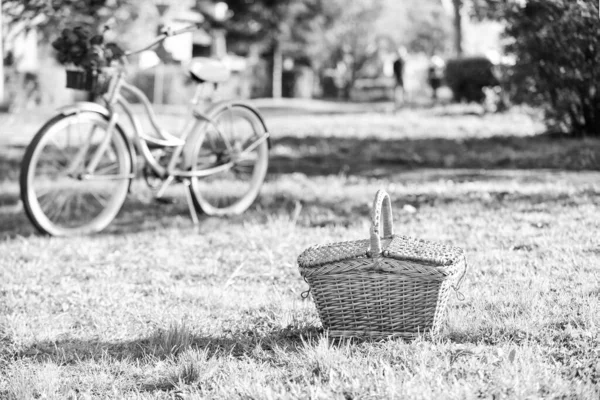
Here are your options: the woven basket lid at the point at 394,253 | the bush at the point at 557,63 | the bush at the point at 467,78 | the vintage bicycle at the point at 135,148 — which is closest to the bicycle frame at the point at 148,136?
the vintage bicycle at the point at 135,148

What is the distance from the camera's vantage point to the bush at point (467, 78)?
19766 mm

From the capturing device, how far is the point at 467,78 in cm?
2005

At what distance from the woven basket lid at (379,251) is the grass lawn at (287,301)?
321mm

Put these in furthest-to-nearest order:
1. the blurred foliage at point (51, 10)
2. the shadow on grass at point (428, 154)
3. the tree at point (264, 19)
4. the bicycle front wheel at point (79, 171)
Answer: the tree at point (264, 19) < the shadow on grass at point (428, 154) < the blurred foliage at point (51, 10) < the bicycle front wheel at point (79, 171)

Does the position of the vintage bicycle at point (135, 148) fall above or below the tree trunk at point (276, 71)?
below

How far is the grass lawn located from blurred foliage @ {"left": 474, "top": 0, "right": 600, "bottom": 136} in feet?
3.94

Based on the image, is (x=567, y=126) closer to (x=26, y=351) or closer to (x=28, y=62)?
(x=26, y=351)

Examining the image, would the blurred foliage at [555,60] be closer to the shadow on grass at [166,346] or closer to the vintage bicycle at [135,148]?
the vintage bicycle at [135,148]

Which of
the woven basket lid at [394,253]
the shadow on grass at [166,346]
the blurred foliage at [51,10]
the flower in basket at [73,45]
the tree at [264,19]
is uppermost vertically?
the tree at [264,19]

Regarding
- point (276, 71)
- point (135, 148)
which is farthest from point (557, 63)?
point (276, 71)

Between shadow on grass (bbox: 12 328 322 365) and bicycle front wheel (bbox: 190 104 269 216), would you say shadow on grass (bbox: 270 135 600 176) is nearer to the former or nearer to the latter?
bicycle front wheel (bbox: 190 104 269 216)

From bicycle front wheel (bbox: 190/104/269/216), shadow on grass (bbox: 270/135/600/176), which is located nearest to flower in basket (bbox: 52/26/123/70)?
bicycle front wheel (bbox: 190/104/269/216)

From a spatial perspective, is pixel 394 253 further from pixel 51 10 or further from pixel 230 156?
pixel 51 10

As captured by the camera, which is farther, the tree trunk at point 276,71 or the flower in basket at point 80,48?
the tree trunk at point 276,71
